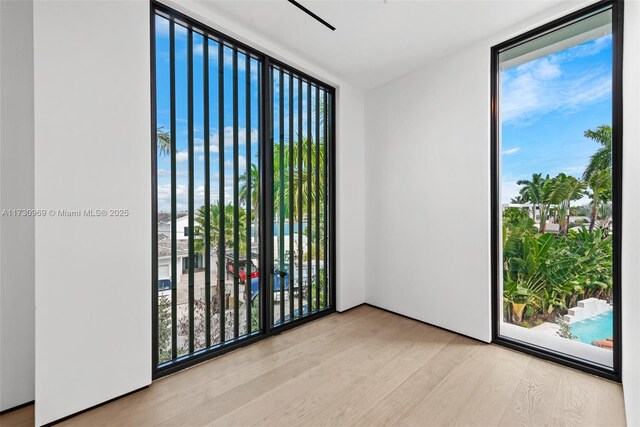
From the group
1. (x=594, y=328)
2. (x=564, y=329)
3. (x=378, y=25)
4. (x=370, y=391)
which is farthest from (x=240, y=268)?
(x=594, y=328)

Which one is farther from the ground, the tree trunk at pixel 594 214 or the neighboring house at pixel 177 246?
the tree trunk at pixel 594 214

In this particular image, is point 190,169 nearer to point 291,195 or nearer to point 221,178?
point 221,178

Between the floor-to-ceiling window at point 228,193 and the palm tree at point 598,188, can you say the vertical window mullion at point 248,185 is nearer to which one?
the floor-to-ceiling window at point 228,193

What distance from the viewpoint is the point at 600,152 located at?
2039 mm

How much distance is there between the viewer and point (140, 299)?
1852 mm

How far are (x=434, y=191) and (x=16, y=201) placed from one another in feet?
10.3

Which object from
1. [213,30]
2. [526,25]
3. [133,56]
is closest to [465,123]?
[526,25]

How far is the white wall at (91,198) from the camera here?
5.08 ft

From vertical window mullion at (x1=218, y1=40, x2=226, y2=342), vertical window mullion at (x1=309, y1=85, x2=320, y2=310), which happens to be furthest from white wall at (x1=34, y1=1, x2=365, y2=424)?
vertical window mullion at (x1=309, y1=85, x2=320, y2=310)

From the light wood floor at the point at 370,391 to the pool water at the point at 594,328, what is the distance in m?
0.30

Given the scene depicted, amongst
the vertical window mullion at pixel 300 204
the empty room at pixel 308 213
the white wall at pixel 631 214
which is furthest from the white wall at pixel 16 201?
the white wall at pixel 631 214

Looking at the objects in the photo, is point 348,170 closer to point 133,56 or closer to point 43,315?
point 133,56

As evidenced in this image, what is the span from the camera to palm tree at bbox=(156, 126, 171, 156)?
6.68ft

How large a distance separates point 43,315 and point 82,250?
0.37 metres
